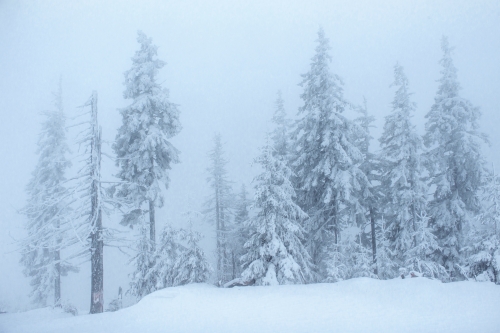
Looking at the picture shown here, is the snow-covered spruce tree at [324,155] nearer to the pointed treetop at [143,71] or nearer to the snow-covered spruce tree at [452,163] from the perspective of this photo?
the snow-covered spruce tree at [452,163]

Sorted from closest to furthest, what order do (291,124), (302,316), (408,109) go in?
(302,316) → (408,109) → (291,124)

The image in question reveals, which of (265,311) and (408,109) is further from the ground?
(408,109)

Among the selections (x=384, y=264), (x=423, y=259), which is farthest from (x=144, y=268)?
(x=423, y=259)

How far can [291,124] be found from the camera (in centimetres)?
2181

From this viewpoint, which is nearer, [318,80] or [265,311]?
[265,311]

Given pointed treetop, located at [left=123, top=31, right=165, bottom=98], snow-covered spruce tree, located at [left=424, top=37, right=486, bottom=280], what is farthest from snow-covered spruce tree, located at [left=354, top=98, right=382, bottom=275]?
pointed treetop, located at [left=123, top=31, right=165, bottom=98]

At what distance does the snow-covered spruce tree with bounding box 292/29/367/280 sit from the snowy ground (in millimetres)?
6834

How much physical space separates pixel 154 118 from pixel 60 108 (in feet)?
37.2

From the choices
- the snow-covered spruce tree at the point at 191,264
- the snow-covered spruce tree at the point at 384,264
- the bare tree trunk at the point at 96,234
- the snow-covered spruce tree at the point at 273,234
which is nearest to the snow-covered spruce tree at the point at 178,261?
the snow-covered spruce tree at the point at 191,264

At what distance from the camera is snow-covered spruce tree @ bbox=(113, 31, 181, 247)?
16.3 meters

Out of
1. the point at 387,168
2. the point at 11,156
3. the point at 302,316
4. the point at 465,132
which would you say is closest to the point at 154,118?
the point at 302,316

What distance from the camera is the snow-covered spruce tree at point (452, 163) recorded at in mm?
17844

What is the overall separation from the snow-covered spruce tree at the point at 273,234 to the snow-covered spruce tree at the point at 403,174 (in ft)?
23.9

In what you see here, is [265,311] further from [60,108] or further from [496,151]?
[496,151]
